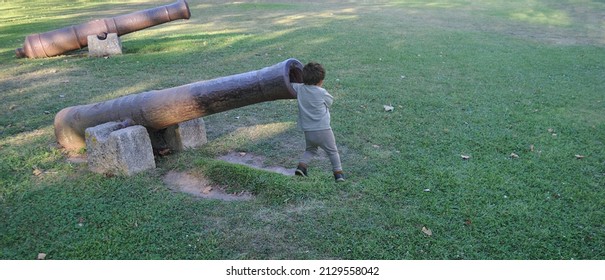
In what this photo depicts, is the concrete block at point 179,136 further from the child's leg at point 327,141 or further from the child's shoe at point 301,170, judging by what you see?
the child's leg at point 327,141

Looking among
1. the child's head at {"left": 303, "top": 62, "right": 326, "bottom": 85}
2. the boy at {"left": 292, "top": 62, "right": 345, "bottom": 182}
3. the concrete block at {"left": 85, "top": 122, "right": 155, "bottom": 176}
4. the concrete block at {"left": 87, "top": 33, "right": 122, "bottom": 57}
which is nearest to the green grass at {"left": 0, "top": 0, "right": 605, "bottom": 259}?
the concrete block at {"left": 85, "top": 122, "right": 155, "bottom": 176}

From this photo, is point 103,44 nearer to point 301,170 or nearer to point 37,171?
point 37,171

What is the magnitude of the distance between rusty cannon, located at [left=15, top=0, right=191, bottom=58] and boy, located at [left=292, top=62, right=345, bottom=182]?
9.80 meters

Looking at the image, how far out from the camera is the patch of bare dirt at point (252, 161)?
616 centimetres

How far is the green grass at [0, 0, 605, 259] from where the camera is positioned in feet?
15.0

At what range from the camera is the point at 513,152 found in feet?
21.7

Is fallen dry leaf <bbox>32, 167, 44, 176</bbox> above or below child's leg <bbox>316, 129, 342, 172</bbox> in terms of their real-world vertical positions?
below

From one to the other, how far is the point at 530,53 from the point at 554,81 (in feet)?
11.0

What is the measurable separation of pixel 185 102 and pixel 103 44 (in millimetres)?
8625

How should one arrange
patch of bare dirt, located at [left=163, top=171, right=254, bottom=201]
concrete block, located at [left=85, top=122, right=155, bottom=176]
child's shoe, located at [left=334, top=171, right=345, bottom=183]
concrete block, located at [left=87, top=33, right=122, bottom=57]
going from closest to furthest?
1. patch of bare dirt, located at [left=163, top=171, right=254, bottom=201]
2. child's shoe, located at [left=334, top=171, right=345, bottom=183]
3. concrete block, located at [left=85, top=122, right=155, bottom=176]
4. concrete block, located at [left=87, top=33, right=122, bottom=57]

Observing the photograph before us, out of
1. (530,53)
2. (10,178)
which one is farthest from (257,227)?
(530,53)

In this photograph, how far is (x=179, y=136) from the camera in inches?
258

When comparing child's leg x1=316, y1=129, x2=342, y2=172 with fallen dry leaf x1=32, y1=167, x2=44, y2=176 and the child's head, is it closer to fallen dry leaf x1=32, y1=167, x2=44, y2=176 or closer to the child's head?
the child's head

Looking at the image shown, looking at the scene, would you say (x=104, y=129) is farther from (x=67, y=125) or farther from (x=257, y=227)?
(x=257, y=227)
